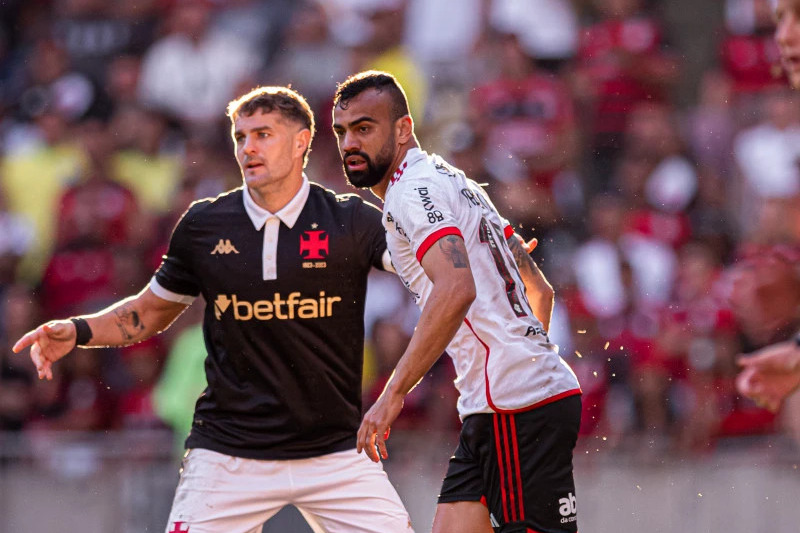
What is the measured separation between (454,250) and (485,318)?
541mm

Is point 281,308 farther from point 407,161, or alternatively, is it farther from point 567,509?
point 567,509

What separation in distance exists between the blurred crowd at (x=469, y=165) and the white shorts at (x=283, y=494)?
3.54 m

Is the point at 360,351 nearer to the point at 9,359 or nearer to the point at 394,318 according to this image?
the point at 394,318

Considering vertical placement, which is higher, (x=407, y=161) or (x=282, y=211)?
(x=407, y=161)

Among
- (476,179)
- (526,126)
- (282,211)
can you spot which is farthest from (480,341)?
(526,126)

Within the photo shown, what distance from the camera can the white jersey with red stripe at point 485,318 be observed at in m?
6.38

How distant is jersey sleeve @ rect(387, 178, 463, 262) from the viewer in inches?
238

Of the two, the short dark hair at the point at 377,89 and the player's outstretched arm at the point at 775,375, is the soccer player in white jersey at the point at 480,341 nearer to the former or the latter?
the short dark hair at the point at 377,89

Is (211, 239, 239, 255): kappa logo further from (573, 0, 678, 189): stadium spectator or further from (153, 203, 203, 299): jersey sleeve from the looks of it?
(573, 0, 678, 189): stadium spectator

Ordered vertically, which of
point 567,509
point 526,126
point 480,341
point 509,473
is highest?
point 526,126

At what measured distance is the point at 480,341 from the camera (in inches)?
252

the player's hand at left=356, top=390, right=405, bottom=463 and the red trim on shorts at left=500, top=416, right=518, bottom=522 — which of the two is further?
the red trim on shorts at left=500, top=416, right=518, bottom=522

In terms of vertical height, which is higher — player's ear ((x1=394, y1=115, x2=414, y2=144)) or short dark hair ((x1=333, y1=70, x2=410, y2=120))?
short dark hair ((x1=333, y1=70, x2=410, y2=120))

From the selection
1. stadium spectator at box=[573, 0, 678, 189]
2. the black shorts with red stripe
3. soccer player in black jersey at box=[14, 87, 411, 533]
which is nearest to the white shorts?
soccer player in black jersey at box=[14, 87, 411, 533]
